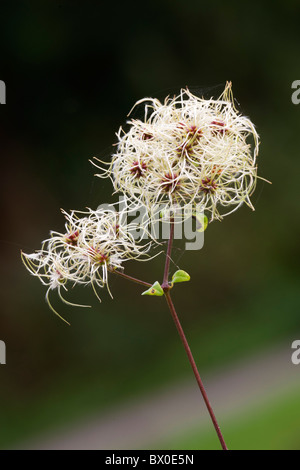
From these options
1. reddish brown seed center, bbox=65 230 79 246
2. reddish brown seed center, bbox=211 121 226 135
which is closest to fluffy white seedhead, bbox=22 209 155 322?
reddish brown seed center, bbox=65 230 79 246

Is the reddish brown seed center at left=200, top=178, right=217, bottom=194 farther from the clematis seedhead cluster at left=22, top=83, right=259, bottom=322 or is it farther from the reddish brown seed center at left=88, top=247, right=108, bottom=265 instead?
the reddish brown seed center at left=88, top=247, right=108, bottom=265

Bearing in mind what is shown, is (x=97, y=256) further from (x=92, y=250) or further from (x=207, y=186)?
(x=207, y=186)

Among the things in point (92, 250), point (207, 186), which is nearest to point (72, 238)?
point (92, 250)

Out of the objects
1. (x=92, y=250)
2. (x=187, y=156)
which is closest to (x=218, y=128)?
(x=187, y=156)

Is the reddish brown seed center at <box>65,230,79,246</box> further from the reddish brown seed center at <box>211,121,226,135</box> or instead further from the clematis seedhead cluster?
the reddish brown seed center at <box>211,121,226,135</box>

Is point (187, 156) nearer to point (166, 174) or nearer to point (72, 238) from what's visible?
point (166, 174)

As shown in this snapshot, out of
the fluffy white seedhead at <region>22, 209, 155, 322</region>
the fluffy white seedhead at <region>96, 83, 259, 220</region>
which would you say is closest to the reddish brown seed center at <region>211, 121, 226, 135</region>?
the fluffy white seedhead at <region>96, 83, 259, 220</region>

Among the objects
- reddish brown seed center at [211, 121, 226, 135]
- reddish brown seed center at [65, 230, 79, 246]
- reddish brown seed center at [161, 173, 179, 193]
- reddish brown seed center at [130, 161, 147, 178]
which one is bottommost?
reddish brown seed center at [65, 230, 79, 246]

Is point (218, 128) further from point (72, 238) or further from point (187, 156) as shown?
point (72, 238)

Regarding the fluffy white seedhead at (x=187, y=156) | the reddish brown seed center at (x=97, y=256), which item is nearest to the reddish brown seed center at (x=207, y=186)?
the fluffy white seedhead at (x=187, y=156)

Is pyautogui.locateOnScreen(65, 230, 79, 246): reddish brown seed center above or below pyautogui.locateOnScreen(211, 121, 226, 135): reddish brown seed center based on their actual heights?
below
